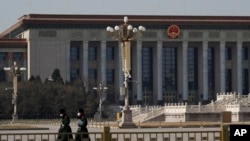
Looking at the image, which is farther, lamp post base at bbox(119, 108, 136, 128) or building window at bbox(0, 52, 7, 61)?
building window at bbox(0, 52, 7, 61)

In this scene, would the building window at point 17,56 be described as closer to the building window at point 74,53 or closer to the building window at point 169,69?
the building window at point 74,53

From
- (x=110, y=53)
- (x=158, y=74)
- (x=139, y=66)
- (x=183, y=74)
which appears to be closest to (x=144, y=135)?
(x=139, y=66)

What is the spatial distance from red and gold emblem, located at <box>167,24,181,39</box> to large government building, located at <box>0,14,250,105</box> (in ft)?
0.35

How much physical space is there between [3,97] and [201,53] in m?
40.3

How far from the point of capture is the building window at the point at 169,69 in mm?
116500

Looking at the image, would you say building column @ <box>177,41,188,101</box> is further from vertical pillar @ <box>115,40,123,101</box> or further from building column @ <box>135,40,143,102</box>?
vertical pillar @ <box>115,40,123,101</box>

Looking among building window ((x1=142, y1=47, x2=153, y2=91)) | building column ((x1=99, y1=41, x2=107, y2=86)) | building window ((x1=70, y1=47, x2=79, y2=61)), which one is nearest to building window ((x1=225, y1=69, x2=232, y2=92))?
building window ((x1=142, y1=47, x2=153, y2=91))

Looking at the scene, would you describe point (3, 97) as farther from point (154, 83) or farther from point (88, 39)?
point (154, 83)

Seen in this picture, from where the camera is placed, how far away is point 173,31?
111438mm

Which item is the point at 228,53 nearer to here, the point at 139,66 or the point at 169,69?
the point at 169,69

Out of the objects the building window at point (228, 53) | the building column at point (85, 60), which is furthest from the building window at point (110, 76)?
the building window at point (228, 53)

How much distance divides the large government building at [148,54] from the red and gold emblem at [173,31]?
0.35 ft

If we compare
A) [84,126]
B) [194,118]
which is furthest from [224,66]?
[84,126]

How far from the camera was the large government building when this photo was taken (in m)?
108
